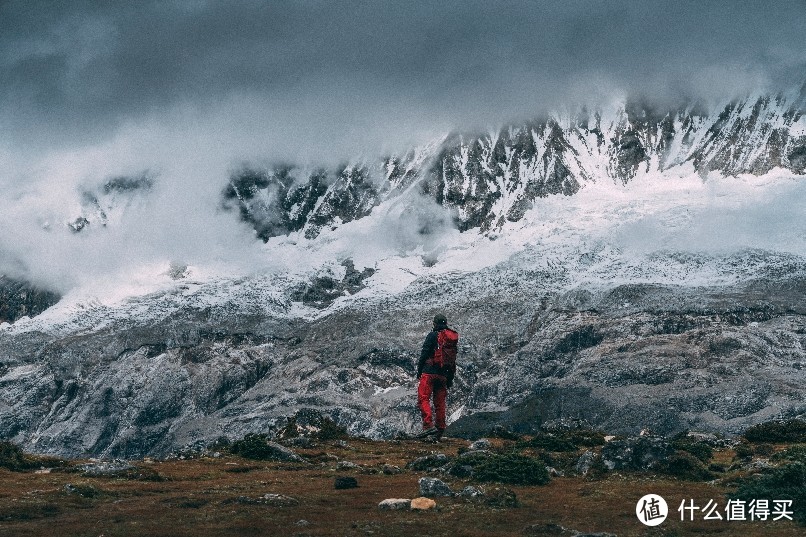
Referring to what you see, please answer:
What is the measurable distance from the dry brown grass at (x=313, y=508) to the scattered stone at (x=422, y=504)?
46cm

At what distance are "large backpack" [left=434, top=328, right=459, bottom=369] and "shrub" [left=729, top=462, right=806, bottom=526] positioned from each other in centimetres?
1633

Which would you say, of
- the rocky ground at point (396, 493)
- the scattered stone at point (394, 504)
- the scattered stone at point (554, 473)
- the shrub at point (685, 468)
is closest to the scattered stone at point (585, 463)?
the rocky ground at point (396, 493)

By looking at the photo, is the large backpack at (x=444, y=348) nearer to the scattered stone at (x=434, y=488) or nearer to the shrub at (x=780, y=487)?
the scattered stone at (x=434, y=488)

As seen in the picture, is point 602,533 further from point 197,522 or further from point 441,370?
point 441,370

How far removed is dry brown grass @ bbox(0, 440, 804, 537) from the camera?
30.8m

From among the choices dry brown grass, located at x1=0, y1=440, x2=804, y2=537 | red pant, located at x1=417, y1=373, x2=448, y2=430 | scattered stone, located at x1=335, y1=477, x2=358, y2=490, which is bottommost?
dry brown grass, located at x1=0, y1=440, x2=804, y2=537

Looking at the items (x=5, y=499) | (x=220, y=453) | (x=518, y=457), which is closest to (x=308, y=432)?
(x=220, y=453)

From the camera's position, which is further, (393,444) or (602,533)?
(393,444)

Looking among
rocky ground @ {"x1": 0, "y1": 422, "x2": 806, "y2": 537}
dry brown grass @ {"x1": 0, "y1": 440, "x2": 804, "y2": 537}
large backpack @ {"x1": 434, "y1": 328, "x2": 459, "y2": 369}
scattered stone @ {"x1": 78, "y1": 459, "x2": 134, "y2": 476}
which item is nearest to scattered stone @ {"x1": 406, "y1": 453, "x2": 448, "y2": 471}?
rocky ground @ {"x1": 0, "y1": 422, "x2": 806, "y2": 537}

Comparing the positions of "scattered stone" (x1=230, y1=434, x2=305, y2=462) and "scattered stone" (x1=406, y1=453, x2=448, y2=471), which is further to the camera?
"scattered stone" (x1=230, y1=434, x2=305, y2=462)

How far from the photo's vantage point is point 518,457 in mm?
42500

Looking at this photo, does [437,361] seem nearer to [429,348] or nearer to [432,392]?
[429,348]

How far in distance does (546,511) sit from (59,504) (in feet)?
56.3

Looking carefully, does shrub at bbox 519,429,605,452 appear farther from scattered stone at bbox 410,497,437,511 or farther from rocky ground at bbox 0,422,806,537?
scattered stone at bbox 410,497,437,511
